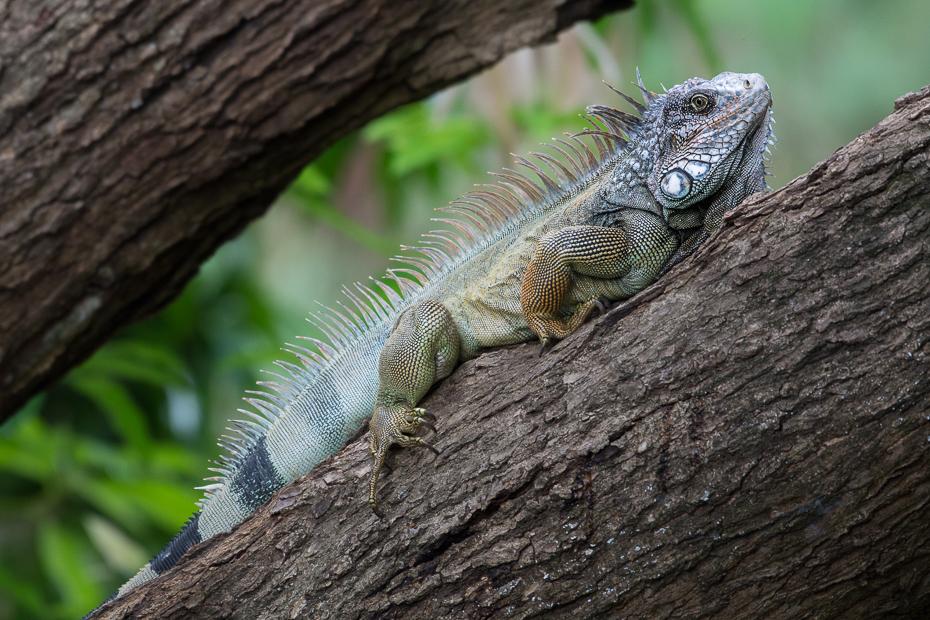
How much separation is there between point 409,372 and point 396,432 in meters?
0.35

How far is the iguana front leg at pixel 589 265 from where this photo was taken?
12.0ft

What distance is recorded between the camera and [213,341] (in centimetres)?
944

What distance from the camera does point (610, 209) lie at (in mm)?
3902

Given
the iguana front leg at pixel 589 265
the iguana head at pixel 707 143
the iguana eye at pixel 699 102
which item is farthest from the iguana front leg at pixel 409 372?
the iguana eye at pixel 699 102

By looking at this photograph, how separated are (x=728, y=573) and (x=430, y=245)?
8.22ft

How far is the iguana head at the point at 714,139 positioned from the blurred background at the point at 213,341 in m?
2.68

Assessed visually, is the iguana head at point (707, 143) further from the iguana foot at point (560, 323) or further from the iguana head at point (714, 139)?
the iguana foot at point (560, 323)

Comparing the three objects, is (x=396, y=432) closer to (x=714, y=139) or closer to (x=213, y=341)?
(x=714, y=139)

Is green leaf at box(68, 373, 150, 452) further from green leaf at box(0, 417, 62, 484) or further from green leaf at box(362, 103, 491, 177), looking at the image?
green leaf at box(362, 103, 491, 177)

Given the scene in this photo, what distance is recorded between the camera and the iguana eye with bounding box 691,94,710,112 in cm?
359

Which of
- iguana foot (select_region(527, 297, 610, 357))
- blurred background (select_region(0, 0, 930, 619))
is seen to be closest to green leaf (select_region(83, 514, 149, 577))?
blurred background (select_region(0, 0, 930, 619))

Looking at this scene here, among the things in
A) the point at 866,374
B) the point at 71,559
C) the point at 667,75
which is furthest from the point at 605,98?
the point at 71,559

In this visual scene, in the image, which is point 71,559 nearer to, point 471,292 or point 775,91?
point 471,292

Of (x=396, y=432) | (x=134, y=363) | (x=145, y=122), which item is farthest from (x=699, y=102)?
(x=134, y=363)
